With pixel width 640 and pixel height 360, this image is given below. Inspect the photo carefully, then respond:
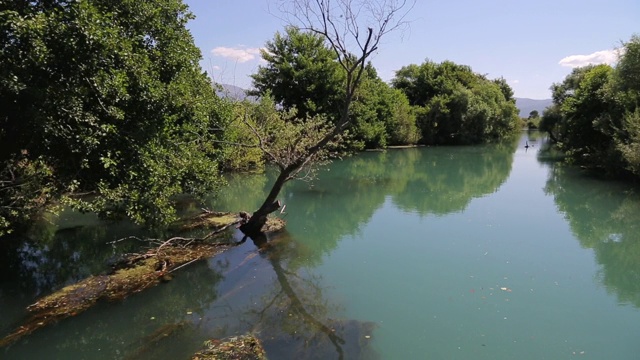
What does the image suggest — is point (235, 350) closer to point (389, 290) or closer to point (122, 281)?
point (389, 290)

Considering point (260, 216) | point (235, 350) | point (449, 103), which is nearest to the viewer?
point (235, 350)

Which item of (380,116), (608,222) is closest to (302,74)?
(380,116)

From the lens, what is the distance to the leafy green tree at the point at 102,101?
724 centimetres

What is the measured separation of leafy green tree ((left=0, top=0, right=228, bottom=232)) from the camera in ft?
23.7

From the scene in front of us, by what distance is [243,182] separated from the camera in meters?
24.6

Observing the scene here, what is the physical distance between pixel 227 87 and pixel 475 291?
1797 cm

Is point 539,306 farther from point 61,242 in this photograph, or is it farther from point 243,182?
point 243,182

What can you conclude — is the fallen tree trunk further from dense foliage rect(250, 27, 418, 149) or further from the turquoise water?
dense foliage rect(250, 27, 418, 149)

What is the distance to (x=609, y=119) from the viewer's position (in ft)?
79.8

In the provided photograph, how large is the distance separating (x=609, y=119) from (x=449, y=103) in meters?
26.9

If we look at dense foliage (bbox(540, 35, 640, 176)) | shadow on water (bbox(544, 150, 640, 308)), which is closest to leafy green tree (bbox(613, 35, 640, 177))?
dense foliage (bbox(540, 35, 640, 176))

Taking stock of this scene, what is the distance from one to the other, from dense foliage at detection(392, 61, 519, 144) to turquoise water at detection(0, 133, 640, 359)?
3259cm

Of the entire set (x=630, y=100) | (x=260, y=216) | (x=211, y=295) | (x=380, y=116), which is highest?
(x=630, y=100)

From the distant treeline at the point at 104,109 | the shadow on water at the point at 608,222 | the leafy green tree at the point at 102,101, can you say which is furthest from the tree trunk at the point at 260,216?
the shadow on water at the point at 608,222
